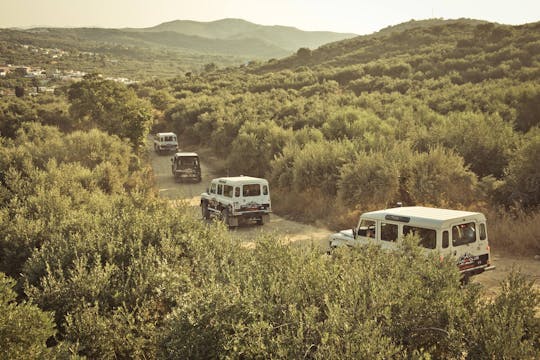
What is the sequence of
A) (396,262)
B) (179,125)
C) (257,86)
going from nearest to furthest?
(396,262) < (179,125) < (257,86)

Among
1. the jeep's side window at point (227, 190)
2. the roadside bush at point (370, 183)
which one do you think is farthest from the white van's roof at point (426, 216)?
the jeep's side window at point (227, 190)

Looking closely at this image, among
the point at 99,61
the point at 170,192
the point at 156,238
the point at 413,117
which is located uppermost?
the point at 99,61

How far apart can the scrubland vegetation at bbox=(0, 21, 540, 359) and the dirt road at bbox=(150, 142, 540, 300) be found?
2.81 ft

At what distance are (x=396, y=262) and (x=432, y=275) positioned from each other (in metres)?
0.79

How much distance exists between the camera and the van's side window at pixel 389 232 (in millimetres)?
11766

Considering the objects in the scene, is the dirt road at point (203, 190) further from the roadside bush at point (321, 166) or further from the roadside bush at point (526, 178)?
→ the roadside bush at point (526, 178)

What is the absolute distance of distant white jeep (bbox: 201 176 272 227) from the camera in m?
19.6

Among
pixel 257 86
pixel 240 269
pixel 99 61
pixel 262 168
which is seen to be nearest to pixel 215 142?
pixel 262 168

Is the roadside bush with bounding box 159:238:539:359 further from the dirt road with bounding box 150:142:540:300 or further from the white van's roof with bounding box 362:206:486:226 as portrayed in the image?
the white van's roof with bounding box 362:206:486:226

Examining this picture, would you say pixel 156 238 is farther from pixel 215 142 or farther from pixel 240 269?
pixel 215 142

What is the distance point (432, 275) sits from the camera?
24.0 ft

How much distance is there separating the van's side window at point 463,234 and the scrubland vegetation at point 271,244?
1505 mm

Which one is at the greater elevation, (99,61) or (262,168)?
(99,61)

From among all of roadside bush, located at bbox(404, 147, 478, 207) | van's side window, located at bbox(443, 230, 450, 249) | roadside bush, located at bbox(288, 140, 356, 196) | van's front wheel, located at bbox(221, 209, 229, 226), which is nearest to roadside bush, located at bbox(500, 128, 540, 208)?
roadside bush, located at bbox(404, 147, 478, 207)
